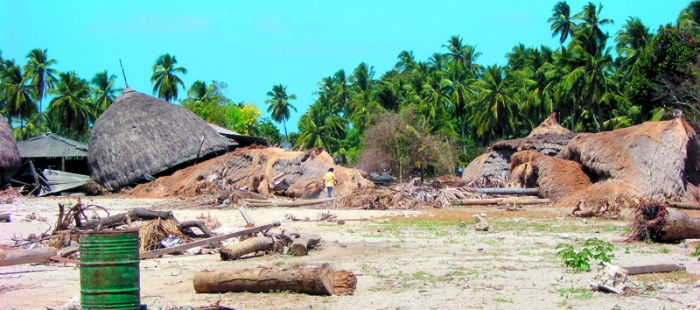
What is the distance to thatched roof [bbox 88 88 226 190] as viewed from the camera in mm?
32406

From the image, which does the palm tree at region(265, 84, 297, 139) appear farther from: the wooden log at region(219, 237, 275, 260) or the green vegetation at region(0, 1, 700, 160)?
the wooden log at region(219, 237, 275, 260)

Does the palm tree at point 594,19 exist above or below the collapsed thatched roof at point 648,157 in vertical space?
above

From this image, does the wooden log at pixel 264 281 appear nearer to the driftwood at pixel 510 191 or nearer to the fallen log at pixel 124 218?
the fallen log at pixel 124 218

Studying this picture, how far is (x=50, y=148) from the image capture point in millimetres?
41062

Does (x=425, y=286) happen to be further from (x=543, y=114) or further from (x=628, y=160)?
(x=543, y=114)

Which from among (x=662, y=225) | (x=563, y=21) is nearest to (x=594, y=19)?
(x=563, y=21)

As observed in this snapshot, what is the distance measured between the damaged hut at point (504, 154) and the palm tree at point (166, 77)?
126 feet

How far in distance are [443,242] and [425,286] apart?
15.7 feet

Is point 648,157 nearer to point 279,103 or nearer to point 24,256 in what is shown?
point 24,256

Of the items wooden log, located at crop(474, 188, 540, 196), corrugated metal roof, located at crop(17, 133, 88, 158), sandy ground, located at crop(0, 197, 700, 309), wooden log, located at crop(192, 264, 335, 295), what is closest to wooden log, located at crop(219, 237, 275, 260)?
sandy ground, located at crop(0, 197, 700, 309)

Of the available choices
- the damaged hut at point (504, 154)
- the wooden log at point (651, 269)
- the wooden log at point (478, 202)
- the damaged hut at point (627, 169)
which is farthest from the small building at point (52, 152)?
the wooden log at point (651, 269)

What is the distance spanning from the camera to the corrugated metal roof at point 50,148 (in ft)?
133

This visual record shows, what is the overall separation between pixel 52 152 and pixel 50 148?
1.40 ft

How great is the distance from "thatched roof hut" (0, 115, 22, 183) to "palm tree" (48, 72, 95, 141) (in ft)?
67.6
